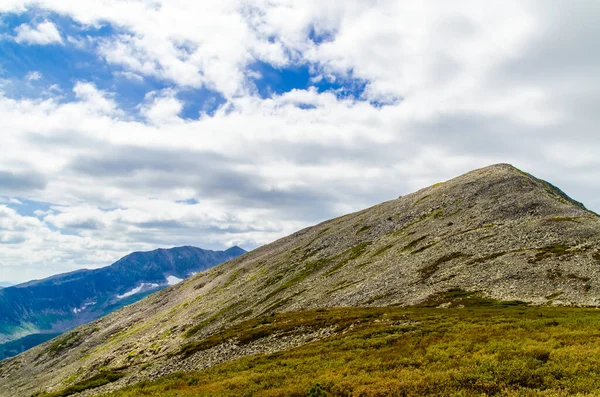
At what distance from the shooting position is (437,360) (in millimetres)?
28422

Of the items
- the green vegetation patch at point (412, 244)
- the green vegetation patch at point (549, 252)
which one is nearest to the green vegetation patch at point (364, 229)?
the green vegetation patch at point (412, 244)

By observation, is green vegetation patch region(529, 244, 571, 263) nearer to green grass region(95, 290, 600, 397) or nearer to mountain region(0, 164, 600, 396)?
mountain region(0, 164, 600, 396)

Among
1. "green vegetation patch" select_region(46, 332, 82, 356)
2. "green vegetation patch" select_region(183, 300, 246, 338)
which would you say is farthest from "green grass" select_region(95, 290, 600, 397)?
"green vegetation patch" select_region(46, 332, 82, 356)

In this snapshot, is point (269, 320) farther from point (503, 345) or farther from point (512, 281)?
point (503, 345)

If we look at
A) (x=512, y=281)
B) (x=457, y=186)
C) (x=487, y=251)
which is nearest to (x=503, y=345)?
(x=512, y=281)

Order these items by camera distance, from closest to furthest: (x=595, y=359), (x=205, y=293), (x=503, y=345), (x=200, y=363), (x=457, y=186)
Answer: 1. (x=595, y=359)
2. (x=503, y=345)
3. (x=200, y=363)
4. (x=457, y=186)
5. (x=205, y=293)

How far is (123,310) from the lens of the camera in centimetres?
16800

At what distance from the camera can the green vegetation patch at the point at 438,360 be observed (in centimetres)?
2227

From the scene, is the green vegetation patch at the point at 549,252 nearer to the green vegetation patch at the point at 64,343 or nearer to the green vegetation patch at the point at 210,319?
the green vegetation patch at the point at 210,319

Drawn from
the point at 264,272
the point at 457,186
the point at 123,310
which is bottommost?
the point at 123,310

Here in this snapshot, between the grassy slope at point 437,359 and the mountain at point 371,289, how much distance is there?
16.6 inches

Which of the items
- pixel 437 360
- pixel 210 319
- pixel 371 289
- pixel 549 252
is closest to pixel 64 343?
pixel 210 319

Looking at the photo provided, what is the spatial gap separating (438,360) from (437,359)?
0.88 feet

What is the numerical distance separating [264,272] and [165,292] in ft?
223
